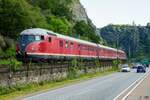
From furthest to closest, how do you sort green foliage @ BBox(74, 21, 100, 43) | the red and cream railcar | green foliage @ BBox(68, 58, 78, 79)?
green foliage @ BBox(74, 21, 100, 43) < green foliage @ BBox(68, 58, 78, 79) < the red and cream railcar

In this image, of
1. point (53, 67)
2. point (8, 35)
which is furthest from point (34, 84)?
point (8, 35)

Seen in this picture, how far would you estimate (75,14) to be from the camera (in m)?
152

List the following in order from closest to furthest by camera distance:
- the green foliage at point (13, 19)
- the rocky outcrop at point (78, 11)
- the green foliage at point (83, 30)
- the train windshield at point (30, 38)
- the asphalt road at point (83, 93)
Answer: the asphalt road at point (83, 93) < the train windshield at point (30, 38) < the green foliage at point (13, 19) < the green foliage at point (83, 30) < the rocky outcrop at point (78, 11)

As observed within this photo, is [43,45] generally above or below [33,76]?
above

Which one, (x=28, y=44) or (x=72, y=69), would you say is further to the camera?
(x=72, y=69)

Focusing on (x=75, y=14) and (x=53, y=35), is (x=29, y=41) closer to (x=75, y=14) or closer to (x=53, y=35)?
(x=53, y=35)

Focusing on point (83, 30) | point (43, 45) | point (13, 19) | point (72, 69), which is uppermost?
point (83, 30)

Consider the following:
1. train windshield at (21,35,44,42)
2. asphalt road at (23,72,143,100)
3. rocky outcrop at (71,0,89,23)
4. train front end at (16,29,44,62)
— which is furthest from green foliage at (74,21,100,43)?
asphalt road at (23,72,143,100)

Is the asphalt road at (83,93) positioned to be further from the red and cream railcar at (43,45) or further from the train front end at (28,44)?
the train front end at (28,44)

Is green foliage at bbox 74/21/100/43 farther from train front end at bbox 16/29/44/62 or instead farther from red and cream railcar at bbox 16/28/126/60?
train front end at bbox 16/29/44/62

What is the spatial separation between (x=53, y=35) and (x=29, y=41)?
15.3 feet

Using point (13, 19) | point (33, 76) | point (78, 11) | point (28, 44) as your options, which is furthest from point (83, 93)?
point (78, 11)

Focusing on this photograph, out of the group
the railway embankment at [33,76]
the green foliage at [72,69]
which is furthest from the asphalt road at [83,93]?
the green foliage at [72,69]

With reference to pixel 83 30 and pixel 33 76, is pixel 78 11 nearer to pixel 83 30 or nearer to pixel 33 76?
pixel 83 30
